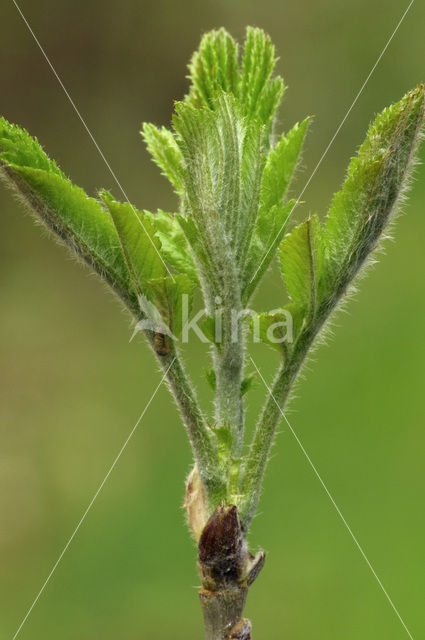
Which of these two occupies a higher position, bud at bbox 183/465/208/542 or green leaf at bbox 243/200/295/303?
green leaf at bbox 243/200/295/303

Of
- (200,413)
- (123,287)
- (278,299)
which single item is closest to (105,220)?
(123,287)

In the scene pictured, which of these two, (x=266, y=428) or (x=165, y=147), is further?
(x=165, y=147)

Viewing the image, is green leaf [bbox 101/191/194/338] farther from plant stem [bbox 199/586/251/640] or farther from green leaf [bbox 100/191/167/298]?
plant stem [bbox 199/586/251/640]

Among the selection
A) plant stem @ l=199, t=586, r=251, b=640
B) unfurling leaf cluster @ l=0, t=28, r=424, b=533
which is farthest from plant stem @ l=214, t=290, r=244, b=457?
plant stem @ l=199, t=586, r=251, b=640

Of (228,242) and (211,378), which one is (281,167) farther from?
(211,378)

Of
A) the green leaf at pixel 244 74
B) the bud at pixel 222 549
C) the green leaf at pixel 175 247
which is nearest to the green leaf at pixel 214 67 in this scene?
the green leaf at pixel 244 74

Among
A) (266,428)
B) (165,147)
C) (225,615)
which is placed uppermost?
(165,147)

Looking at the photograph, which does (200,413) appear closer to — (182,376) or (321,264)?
(182,376)

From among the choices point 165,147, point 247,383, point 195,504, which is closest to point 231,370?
point 247,383
